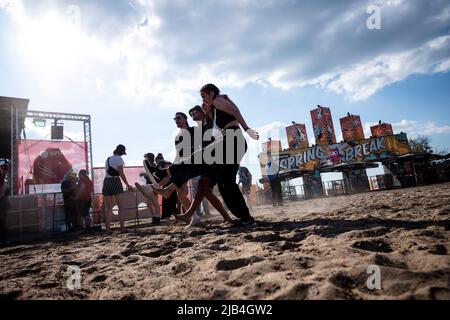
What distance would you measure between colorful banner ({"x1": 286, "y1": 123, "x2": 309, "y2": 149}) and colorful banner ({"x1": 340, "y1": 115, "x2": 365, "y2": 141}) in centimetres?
427

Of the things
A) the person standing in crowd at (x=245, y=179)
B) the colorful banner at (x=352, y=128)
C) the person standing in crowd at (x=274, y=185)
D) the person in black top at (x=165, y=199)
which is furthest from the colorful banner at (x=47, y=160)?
the colorful banner at (x=352, y=128)

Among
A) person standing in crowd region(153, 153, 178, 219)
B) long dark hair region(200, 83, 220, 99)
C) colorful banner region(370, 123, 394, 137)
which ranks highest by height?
colorful banner region(370, 123, 394, 137)

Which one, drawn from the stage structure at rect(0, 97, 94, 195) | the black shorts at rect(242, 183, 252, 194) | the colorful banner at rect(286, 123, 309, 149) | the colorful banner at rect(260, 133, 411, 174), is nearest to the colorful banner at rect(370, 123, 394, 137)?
the colorful banner at rect(260, 133, 411, 174)

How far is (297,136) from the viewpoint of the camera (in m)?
31.8

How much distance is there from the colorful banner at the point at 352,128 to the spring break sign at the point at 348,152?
3.44 feet

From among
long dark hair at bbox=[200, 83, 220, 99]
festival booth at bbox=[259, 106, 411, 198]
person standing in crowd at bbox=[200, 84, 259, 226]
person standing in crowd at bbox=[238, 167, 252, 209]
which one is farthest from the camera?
festival booth at bbox=[259, 106, 411, 198]

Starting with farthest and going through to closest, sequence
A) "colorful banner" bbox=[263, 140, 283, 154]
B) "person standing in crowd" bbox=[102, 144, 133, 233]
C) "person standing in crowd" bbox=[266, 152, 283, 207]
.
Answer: "colorful banner" bbox=[263, 140, 283, 154], "person standing in crowd" bbox=[266, 152, 283, 207], "person standing in crowd" bbox=[102, 144, 133, 233]

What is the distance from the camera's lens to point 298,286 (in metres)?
1.28

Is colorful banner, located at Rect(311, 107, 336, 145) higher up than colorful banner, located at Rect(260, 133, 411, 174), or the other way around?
colorful banner, located at Rect(311, 107, 336, 145)

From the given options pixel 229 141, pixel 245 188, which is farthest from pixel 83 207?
pixel 229 141

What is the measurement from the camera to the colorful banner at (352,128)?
30.0 meters

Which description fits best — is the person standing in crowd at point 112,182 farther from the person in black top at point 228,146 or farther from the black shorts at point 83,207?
the person in black top at point 228,146

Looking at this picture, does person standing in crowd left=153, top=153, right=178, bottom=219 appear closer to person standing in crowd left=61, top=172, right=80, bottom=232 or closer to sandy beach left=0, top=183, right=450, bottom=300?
sandy beach left=0, top=183, right=450, bottom=300

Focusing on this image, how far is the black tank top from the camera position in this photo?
3.60 m
